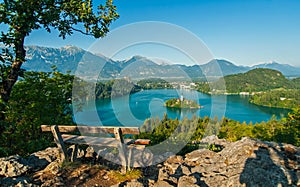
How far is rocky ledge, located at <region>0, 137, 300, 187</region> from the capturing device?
3398 mm

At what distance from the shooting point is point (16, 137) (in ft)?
22.3

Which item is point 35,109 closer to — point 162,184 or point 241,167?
point 162,184

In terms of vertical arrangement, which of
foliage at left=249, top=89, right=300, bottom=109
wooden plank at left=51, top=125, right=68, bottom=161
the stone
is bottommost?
foliage at left=249, top=89, right=300, bottom=109

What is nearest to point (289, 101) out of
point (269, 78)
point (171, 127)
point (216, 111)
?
point (216, 111)

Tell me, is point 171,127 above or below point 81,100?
below

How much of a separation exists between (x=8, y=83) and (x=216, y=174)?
15.0ft

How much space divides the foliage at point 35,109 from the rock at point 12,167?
224 centimetres

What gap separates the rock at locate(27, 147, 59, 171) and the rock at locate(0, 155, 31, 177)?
247mm

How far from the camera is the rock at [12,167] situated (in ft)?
13.2

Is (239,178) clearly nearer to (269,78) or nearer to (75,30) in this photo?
(75,30)

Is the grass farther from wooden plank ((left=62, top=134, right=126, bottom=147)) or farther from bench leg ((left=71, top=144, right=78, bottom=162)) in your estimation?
bench leg ((left=71, top=144, right=78, bottom=162))

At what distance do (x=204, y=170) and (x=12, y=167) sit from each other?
3624 mm

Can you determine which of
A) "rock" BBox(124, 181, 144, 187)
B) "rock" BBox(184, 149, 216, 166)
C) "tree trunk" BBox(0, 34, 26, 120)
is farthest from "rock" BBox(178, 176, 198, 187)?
"tree trunk" BBox(0, 34, 26, 120)

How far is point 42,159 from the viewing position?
16.0 feet
